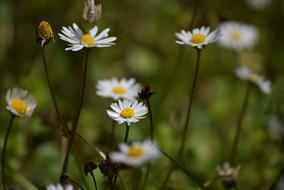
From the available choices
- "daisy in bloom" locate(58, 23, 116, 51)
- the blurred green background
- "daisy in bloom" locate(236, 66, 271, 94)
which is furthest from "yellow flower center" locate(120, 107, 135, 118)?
"daisy in bloom" locate(236, 66, 271, 94)

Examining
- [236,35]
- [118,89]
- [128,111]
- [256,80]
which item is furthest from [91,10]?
[236,35]

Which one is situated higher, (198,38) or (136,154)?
(198,38)

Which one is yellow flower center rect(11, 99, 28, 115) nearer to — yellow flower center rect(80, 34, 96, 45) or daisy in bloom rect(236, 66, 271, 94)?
yellow flower center rect(80, 34, 96, 45)

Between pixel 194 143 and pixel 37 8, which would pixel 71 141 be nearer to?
pixel 194 143

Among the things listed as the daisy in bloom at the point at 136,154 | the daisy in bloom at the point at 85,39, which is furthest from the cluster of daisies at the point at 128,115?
the daisy in bloom at the point at 85,39

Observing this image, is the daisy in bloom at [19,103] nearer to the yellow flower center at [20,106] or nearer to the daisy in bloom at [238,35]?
the yellow flower center at [20,106]

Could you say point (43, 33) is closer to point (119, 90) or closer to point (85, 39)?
point (85, 39)
